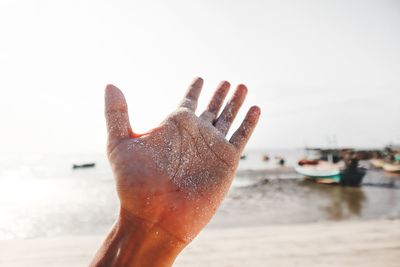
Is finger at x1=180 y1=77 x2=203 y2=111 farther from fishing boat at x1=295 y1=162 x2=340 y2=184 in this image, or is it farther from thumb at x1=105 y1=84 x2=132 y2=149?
fishing boat at x1=295 y1=162 x2=340 y2=184

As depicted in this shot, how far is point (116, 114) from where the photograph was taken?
→ 1823 mm

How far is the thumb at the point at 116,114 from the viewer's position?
183 centimetres

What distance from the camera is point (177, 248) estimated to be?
180 cm

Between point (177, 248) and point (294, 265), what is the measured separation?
2831 millimetres

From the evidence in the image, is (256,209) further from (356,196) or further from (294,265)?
(294,265)

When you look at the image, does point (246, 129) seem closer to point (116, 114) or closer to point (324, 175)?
point (116, 114)

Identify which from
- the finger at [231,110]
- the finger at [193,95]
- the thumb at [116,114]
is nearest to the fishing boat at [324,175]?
the finger at [231,110]

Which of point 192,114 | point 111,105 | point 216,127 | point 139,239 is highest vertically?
point 111,105

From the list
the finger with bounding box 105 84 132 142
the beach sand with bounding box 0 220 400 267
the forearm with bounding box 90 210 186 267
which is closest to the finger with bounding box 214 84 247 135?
the finger with bounding box 105 84 132 142

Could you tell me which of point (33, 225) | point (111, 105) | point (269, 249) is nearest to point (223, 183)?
point (111, 105)

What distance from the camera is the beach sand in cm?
422

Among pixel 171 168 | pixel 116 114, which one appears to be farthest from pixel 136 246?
pixel 116 114

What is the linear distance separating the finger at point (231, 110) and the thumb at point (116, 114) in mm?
887

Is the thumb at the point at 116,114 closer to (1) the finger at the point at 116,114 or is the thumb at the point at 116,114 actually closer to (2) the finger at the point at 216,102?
(1) the finger at the point at 116,114
